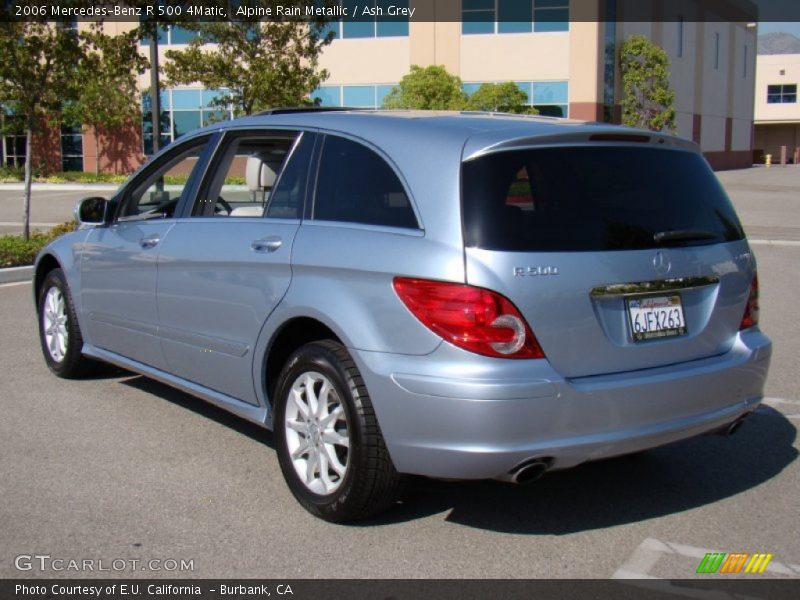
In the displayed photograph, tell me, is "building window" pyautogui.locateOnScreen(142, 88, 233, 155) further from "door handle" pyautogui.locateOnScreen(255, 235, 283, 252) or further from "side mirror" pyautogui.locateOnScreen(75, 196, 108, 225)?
"door handle" pyautogui.locateOnScreen(255, 235, 283, 252)

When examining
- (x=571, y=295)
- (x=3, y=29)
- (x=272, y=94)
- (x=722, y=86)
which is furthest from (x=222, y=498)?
(x=722, y=86)

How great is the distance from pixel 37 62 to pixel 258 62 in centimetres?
971

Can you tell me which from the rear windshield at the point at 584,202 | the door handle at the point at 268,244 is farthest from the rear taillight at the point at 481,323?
the door handle at the point at 268,244

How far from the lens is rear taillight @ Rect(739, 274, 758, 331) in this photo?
4.52 m

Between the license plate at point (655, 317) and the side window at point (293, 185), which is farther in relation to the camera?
the side window at point (293, 185)

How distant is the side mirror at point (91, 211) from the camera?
625cm

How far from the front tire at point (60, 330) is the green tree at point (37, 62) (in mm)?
7784

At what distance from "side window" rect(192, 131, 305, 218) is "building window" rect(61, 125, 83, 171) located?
39.4 metres

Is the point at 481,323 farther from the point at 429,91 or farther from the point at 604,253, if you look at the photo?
the point at 429,91

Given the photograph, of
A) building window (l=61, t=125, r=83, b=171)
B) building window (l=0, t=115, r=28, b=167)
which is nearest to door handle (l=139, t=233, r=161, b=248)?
building window (l=61, t=125, r=83, b=171)

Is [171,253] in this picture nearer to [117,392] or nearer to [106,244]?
[106,244]

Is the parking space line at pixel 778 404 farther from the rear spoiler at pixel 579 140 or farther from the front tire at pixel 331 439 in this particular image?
the front tire at pixel 331 439

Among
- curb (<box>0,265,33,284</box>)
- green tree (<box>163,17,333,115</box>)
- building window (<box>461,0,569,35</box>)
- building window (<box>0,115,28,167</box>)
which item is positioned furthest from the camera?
building window (<box>0,115,28,167</box>)

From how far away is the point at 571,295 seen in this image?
151 inches
